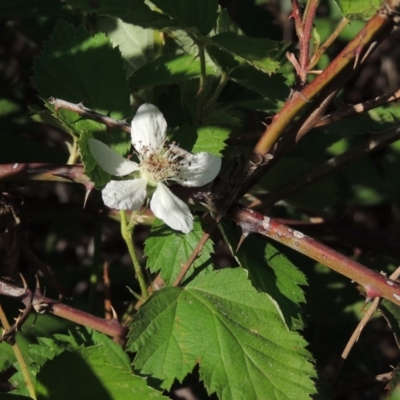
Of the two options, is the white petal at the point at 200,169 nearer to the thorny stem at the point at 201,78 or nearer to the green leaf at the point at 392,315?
the thorny stem at the point at 201,78

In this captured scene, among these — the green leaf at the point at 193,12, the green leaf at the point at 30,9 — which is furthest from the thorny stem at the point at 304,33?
the green leaf at the point at 30,9

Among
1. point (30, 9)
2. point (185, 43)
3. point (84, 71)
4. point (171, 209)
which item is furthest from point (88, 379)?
point (30, 9)

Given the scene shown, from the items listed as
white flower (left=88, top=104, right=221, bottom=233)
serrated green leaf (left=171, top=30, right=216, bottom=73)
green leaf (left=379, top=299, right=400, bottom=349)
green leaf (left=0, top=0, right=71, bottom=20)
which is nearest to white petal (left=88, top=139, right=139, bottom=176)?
white flower (left=88, top=104, right=221, bottom=233)

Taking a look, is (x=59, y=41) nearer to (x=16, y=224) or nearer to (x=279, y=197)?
(x=16, y=224)

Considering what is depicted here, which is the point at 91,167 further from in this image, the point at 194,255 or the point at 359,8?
the point at 359,8

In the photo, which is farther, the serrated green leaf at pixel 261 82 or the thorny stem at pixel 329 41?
the serrated green leaf at pixel 261 82
